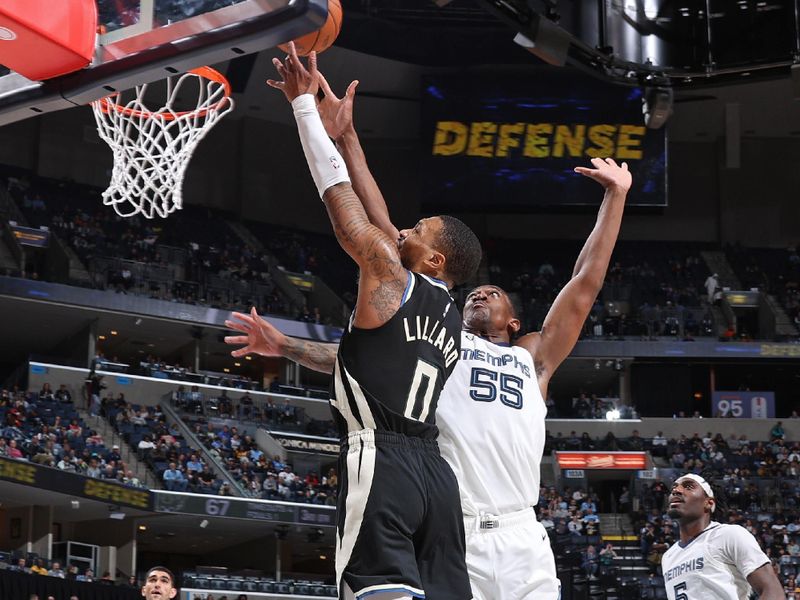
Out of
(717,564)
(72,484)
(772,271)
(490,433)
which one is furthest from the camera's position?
(772,271)

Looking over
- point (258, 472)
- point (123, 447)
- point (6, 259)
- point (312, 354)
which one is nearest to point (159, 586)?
point (312, 354)

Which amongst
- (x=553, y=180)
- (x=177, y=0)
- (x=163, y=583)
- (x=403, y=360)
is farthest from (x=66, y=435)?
(x=403, y=360)

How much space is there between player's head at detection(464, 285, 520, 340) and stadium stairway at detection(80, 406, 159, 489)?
20888 millimetres

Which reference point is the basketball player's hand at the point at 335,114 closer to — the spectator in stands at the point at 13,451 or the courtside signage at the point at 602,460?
→ the spectator in stands at the point at 13,451

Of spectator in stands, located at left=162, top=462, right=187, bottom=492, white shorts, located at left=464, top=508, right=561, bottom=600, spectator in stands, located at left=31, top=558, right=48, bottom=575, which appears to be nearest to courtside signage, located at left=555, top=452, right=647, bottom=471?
spectator in stands, located at left=162, top=462, right=187, bottom=492

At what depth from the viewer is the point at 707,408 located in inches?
1426

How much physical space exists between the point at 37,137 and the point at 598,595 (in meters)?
21.8

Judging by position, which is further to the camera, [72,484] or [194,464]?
[194,464]

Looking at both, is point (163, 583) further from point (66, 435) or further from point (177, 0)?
point (66, 435)

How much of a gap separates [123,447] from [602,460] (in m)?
12.5

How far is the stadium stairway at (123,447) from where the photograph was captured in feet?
82.7

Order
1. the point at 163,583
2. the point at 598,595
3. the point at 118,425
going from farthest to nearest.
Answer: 1. the point at 118,425
2. the point at 598,595
3. the point at 163,583

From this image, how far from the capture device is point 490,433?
187 inches

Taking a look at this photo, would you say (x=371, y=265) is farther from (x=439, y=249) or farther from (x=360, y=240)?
(x=439, y=249)
